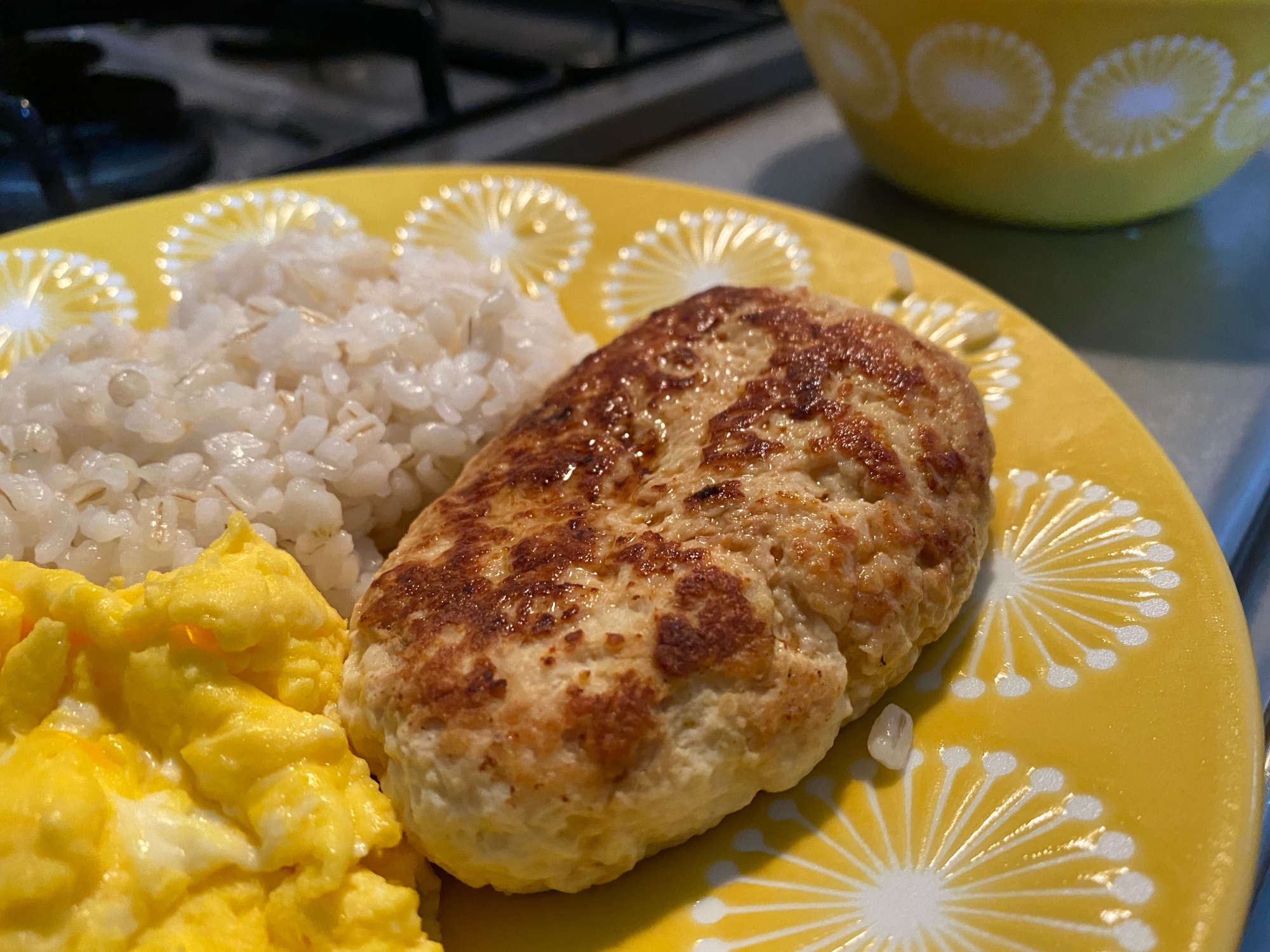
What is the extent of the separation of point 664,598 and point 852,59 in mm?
1444

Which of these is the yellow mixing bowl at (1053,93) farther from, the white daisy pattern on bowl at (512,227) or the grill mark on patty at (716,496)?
the grill mark on patty at (716,496)

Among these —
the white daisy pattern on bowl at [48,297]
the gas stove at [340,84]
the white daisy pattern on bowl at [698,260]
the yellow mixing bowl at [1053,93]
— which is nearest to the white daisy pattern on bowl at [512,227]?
the white daisy pattern on bowl at [698,260]

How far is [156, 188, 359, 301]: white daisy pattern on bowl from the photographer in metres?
1.84

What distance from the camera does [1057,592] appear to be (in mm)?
1166

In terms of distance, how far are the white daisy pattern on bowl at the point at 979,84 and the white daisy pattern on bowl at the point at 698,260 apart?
386 millimetres

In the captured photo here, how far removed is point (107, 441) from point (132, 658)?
0.48m

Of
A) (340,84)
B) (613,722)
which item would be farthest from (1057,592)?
(340,84)

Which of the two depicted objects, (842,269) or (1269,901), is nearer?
(1269,901)

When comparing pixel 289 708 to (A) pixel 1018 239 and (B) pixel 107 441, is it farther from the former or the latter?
(A) pixel 1018 239

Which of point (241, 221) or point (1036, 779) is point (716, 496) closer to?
point (1036, 779)

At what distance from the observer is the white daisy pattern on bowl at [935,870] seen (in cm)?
85

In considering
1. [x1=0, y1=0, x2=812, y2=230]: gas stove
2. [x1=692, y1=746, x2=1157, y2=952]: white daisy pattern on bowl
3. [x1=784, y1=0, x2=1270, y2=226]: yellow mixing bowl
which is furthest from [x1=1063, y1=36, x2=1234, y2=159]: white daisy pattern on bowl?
[x1=692, y1=746, x2=1157, y2=952]: white daisy pattern on bowl

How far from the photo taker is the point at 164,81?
2605mm

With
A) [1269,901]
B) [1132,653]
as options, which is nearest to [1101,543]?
[1132,653]
